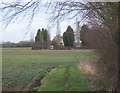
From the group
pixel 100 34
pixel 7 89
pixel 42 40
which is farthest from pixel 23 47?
pixel 100 34

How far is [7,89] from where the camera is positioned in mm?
8898

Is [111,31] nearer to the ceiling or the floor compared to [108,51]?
nearer to the ceiling

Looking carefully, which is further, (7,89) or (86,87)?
(7,89)

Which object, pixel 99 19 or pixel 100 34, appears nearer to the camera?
pixel 100 34

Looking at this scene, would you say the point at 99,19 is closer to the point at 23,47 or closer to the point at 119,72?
the point at 119,72

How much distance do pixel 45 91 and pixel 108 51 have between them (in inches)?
134

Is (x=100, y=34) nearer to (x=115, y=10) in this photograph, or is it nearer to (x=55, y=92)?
(x=115, y=10)

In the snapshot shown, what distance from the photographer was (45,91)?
7.33 meters

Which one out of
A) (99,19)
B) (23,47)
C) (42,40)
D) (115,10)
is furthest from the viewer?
(23,47)

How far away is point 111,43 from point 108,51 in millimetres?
277

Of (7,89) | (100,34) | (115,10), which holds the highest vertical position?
(115,10)

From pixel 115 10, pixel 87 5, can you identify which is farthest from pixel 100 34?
pixel 87 5

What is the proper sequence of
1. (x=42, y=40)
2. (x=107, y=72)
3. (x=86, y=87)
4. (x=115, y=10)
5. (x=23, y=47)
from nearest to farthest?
(x=107, y=72) < (x=115, y=10) < (x=86, y=87) < (x=42, y=40) < (x=23, y=47)

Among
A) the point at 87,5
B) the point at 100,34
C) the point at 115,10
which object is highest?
the point at 87,5
